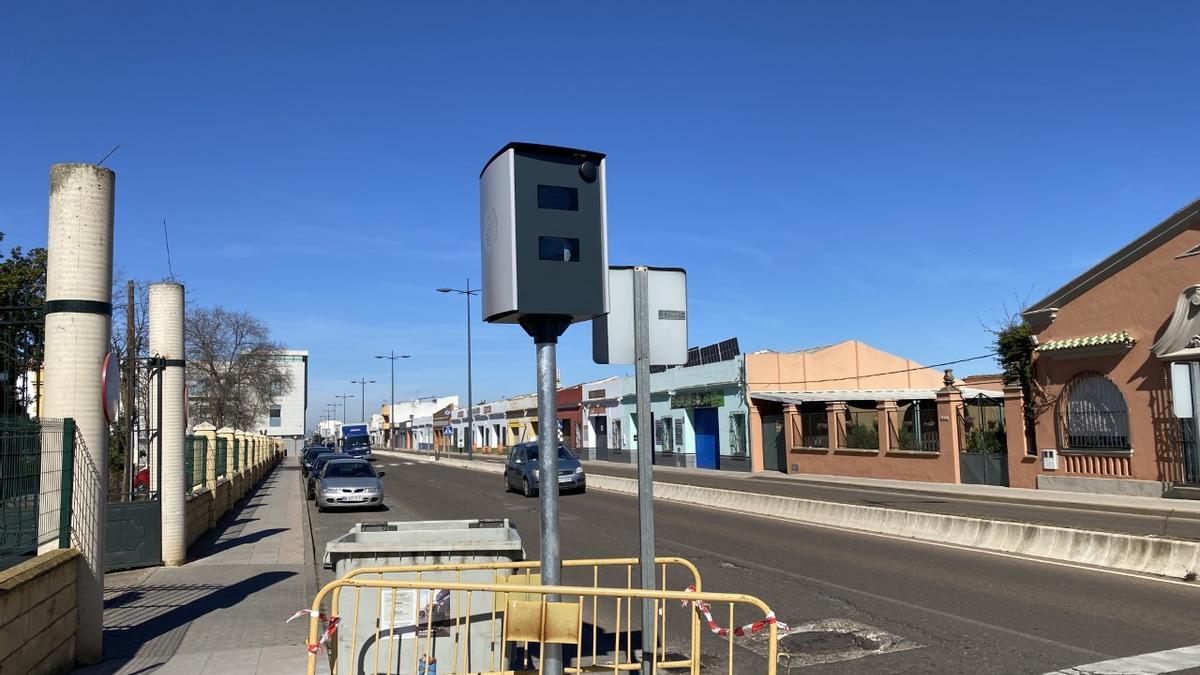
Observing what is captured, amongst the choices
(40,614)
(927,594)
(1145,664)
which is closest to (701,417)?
(927,594)

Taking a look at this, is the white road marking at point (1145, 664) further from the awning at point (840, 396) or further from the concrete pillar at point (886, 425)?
the awning at point (840, 396)

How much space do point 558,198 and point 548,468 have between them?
136 cm

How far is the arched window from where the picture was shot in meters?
22.6

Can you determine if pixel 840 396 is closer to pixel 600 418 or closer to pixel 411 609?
pixel 600 418

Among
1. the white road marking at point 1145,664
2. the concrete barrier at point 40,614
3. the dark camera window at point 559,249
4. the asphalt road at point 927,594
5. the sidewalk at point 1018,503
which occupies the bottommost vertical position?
the sidewalk at point 1018,503

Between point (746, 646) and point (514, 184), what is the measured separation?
558 centimetres

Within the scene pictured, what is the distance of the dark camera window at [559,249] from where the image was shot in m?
4.37

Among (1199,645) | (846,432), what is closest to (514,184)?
(1199,645)

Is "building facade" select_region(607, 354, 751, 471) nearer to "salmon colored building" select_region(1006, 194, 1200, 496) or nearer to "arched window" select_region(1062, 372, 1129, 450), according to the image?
"salmon colored building" select_region(1006, 194, 1200, 496)

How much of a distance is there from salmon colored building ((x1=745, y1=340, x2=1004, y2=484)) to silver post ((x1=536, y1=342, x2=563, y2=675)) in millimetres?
25816

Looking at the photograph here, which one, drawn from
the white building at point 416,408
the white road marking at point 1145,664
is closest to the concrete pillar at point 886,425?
the white road marking at point 1145,664

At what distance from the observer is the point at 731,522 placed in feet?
60.2

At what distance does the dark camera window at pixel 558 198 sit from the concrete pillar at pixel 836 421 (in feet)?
104

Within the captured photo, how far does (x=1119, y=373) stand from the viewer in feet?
74.2
